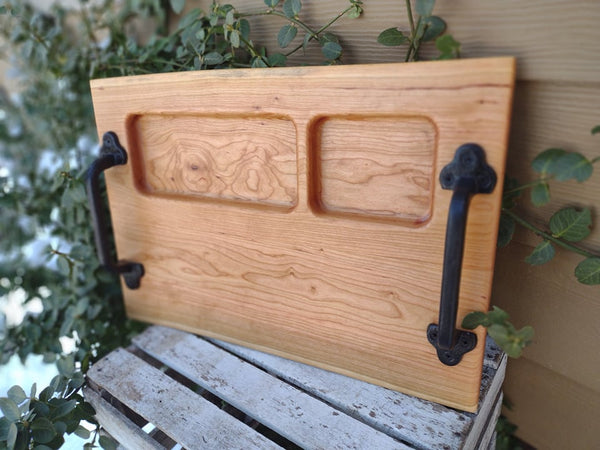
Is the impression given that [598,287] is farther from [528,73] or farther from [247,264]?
[247,264]

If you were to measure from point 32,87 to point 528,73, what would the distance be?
1544mm

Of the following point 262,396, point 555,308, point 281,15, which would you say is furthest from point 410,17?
point 262,396

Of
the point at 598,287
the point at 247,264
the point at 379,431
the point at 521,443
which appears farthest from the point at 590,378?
the point at 247,264

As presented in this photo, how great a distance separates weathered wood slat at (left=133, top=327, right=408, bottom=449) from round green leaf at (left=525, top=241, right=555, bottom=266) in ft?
1.14

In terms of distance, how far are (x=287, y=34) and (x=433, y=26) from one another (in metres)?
0.26

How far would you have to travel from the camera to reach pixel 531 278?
30.6 inches

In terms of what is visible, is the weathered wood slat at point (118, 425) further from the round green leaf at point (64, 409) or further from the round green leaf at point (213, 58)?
the round green leaf at point (213, 58)

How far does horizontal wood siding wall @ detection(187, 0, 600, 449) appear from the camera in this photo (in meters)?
0.61

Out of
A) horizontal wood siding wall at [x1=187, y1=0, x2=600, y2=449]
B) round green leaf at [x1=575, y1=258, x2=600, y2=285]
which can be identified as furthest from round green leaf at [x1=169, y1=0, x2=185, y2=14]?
round green leaf at [x1=575, y1=258, x2=600, y2=285]

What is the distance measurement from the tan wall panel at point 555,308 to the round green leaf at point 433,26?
0.38 m

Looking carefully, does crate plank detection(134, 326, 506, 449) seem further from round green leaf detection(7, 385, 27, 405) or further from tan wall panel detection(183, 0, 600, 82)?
tan wall panel detection(183, 0, 600, 82)

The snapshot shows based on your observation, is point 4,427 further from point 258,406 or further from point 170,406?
point 258,406

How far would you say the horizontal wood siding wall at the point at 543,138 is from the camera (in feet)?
2.00

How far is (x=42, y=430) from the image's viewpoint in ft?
2.39
